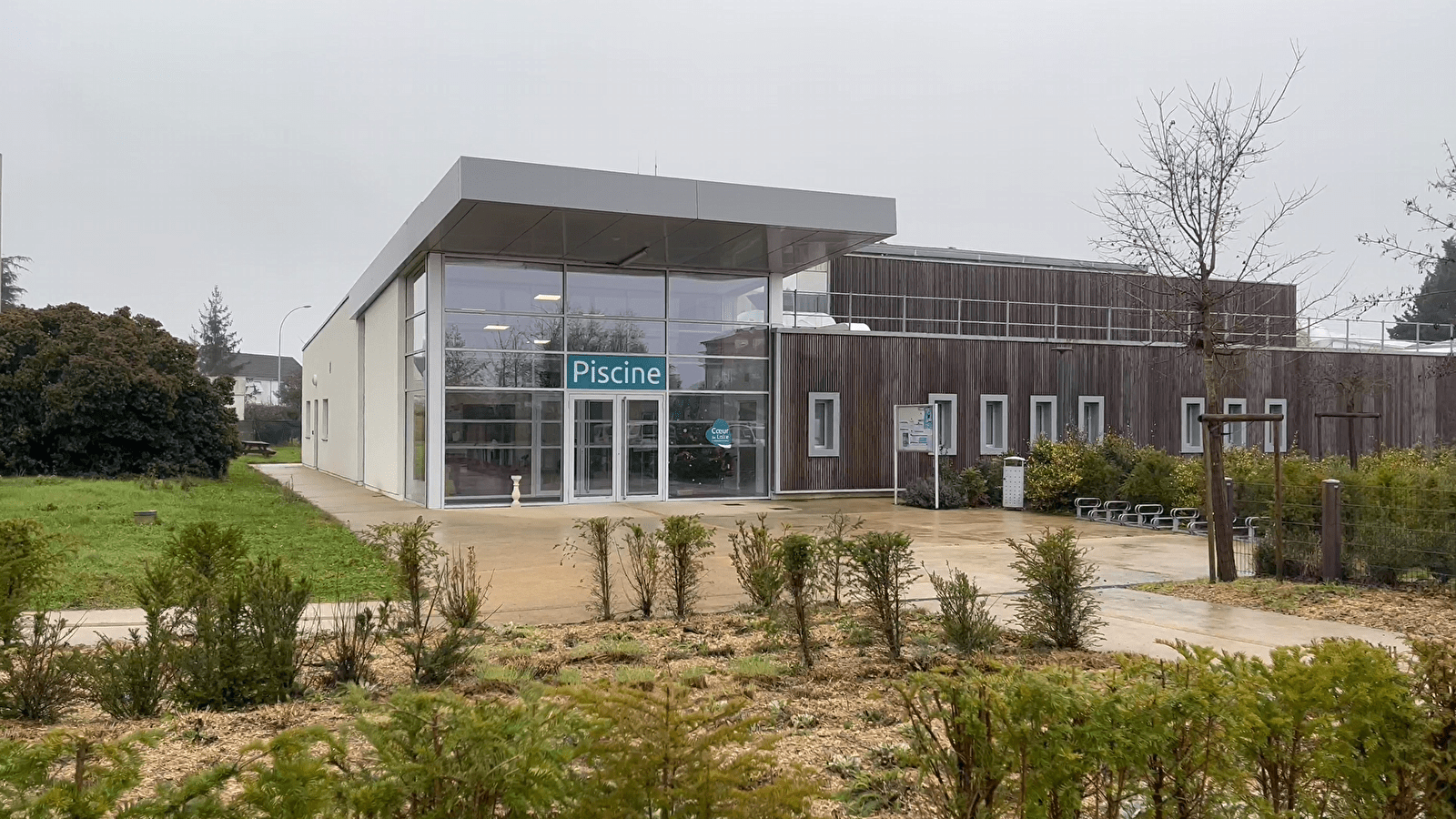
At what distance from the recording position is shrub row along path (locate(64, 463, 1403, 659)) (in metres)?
7.29

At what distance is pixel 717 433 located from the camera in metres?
20.7

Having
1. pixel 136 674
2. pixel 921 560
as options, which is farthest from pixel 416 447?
pixel 136 674

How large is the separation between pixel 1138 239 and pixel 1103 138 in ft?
5.73

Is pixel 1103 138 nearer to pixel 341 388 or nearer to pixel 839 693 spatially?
pixel 839 693

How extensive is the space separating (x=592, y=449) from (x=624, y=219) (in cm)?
540

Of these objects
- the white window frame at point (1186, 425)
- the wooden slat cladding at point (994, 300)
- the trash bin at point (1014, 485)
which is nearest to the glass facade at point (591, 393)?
the wooden slat cladding at point (994, 300)

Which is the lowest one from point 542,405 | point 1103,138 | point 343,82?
point 542,405

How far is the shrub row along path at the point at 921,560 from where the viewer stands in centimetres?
729

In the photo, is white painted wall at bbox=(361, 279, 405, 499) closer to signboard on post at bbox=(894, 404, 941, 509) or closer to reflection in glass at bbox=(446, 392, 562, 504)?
reflection in glass at bbox=(446, 392, 562, 504)

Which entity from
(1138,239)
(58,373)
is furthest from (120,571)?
(58,373)

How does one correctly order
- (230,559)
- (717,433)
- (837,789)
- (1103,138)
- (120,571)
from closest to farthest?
(837,789) → (230,559) → (120,571) → (1103,138) → (717,433)

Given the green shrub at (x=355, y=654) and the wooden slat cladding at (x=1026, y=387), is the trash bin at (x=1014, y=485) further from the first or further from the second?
the green shrub at (x=355, y=654)

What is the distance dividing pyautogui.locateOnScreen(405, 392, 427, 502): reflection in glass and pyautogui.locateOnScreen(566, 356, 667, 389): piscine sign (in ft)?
10.0

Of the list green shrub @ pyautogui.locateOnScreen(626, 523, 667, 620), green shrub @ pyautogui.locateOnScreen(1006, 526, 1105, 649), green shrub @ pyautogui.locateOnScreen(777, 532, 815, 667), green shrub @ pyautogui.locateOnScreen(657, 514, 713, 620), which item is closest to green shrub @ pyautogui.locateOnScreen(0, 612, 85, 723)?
green shrub @ pyautogui.locateOnScreen(626, 523, 667, 620)
